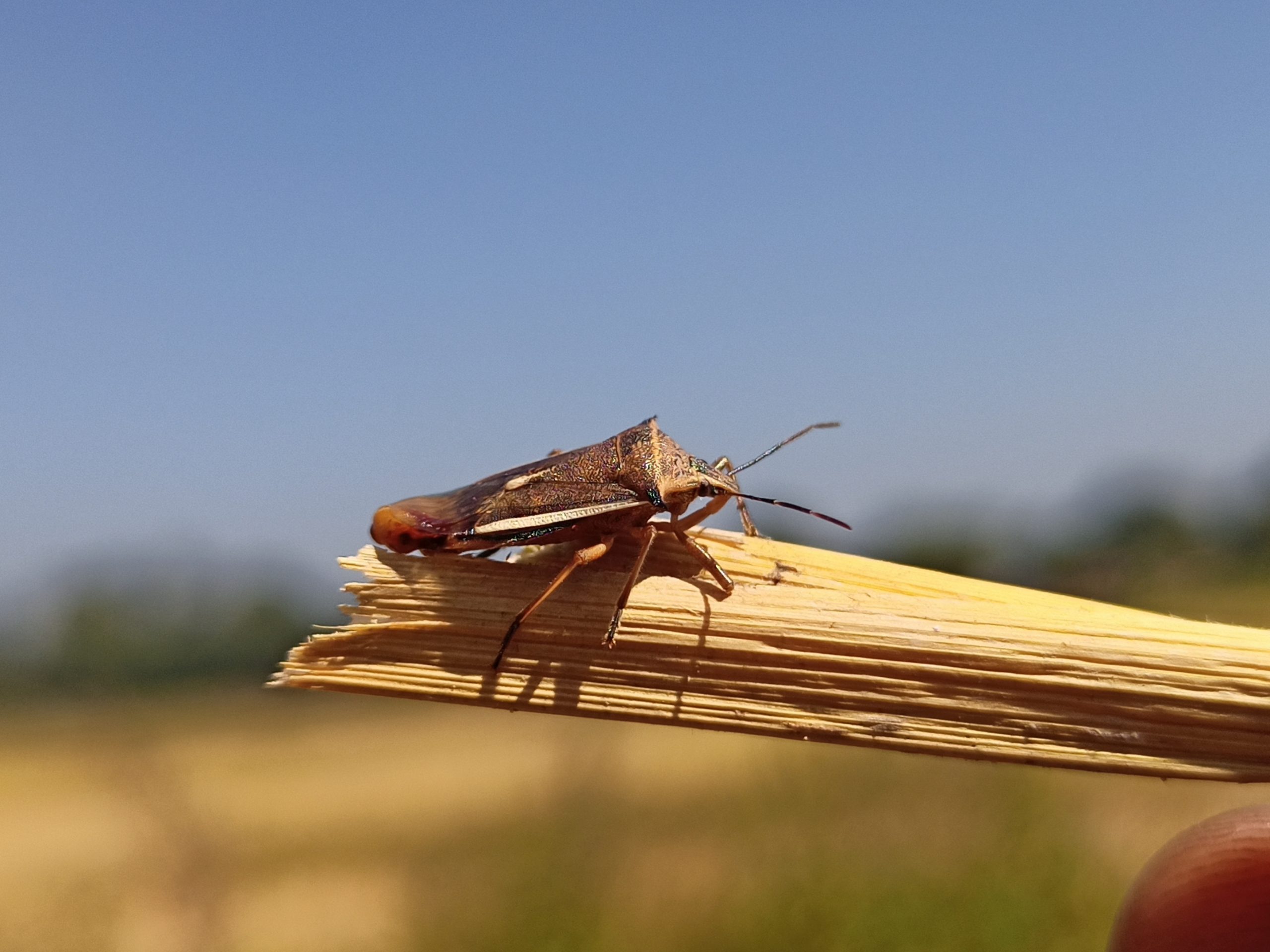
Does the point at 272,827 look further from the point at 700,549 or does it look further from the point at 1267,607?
the point at 1267,607

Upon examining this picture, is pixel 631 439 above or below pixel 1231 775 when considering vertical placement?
above

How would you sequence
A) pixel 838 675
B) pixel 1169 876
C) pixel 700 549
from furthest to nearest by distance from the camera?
pixel 700 549 < pixel 1169 876 < pixel 838 675

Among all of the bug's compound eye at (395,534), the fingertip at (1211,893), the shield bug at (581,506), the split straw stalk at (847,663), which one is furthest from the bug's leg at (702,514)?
the fingertip at (1211,893)

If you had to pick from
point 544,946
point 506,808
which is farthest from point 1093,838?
point 506,808

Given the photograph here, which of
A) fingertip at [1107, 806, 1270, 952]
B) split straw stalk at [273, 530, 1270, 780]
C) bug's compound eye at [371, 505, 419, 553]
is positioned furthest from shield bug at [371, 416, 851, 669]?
fingertip at [1107, 806, 1270, 952]

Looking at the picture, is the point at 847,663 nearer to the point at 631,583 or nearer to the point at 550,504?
the point at 631,583

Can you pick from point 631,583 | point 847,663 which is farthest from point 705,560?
point 847,663

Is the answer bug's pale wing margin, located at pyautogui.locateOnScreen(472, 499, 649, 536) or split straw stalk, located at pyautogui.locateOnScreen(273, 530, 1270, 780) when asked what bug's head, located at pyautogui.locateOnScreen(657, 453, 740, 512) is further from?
split straw stalk, located at pyautogui.locateOnScreen(273, 530, 1270, 780)

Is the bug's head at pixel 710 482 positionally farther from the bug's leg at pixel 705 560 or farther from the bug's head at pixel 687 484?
the bug's leg at pixel 705 560
